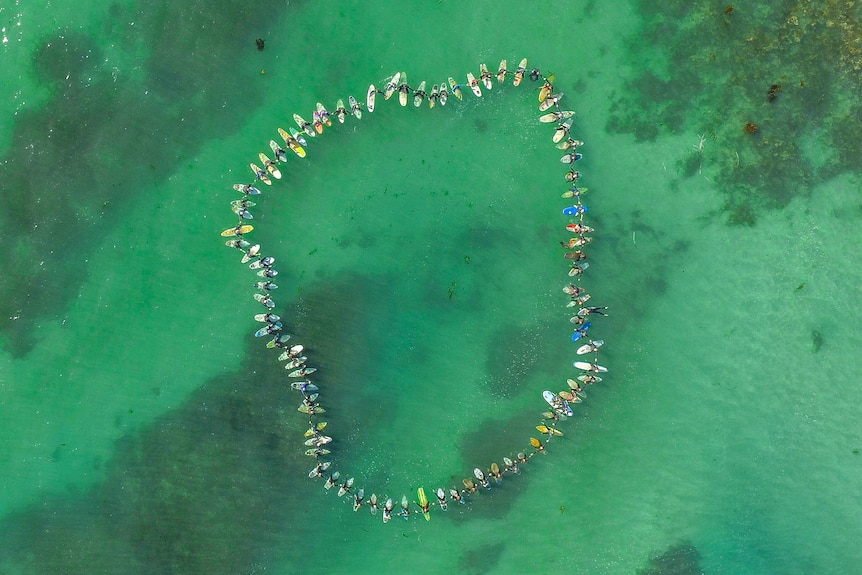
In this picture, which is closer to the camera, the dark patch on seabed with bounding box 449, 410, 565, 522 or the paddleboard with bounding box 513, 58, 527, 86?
the paddleboard with bounding box 513, 58, 527, 86

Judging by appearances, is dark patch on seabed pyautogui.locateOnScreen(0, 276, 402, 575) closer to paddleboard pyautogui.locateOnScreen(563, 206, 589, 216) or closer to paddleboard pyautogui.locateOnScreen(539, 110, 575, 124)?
paddleboard pyautogui.locateOnScreen(563, 206, 589, 216)

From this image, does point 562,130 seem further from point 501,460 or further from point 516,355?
point 501,460

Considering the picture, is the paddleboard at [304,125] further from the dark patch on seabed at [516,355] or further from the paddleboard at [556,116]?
the dark patch on seabed at [516,355]

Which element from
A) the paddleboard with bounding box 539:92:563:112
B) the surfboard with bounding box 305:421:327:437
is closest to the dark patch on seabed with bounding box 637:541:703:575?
the surfboard with bounding box 305:421:327:437

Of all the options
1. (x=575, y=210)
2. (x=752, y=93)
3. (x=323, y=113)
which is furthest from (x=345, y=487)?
(x=752, y=93)

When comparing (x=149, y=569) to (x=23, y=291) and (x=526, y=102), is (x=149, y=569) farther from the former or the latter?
(x=526, y=102)

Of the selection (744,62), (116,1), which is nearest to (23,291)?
(116,1)
